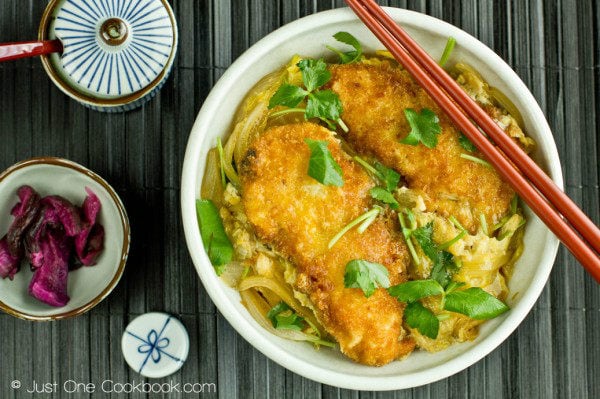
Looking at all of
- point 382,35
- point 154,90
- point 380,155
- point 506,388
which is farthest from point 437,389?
point 154,90

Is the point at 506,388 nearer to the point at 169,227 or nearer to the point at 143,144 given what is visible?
the point at 169,227

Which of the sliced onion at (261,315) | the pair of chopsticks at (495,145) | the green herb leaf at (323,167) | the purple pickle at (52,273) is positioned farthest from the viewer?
the purple pickle at (52,273)

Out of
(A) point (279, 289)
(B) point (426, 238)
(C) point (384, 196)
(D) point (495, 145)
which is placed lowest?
(A) point (279, 289)

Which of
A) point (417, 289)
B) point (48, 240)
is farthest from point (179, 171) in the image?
point (417, 289)

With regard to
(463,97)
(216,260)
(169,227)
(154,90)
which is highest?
(154,90)

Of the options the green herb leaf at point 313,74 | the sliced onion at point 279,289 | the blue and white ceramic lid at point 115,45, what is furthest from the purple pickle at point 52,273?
the green herb leaf at point 313,74

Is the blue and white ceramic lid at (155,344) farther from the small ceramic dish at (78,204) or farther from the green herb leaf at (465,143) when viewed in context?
the green herb leaf at (465,143)

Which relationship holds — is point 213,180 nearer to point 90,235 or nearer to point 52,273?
point 90,235

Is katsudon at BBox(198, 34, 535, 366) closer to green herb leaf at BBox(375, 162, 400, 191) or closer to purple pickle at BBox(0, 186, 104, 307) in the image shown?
green herb leaf at BBox(375, 162, 400, 191)
